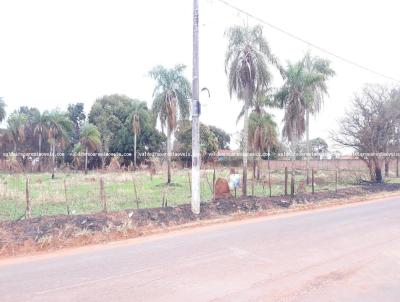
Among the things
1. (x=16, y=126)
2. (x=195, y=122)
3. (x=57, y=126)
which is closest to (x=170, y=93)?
(x=195, y=122)

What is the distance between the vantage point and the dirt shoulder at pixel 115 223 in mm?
9328

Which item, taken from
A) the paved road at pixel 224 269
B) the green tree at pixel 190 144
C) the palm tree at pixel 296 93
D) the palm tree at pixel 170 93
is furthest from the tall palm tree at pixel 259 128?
the paved road at pixel 224 269

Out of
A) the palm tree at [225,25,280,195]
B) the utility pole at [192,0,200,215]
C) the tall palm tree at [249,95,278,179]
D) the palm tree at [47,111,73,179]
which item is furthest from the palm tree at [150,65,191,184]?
the palm tree at [47,111,73,179]

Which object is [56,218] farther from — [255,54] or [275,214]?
[255,54]

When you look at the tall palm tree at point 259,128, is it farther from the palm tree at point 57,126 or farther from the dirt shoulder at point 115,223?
the palm tree at point 57,126

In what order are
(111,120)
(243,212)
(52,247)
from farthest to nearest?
(111,120) < (243,212) < (52,247)

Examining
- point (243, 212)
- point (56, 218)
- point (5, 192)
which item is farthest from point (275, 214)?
point (5, 192)

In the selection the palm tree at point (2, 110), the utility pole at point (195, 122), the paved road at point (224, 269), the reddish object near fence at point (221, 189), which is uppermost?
the palm tree at point (2, 110)

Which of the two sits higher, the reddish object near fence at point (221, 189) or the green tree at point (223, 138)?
the green tree at point (223, 138)

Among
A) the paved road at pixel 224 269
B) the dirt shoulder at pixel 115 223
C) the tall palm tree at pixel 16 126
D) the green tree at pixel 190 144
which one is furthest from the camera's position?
the green tree at pixel 190 144

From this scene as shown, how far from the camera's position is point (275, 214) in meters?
15.3

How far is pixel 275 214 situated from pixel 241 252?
7302 mm

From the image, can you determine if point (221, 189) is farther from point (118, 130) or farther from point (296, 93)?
point (118, 130)

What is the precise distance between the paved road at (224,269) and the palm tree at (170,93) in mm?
18282
